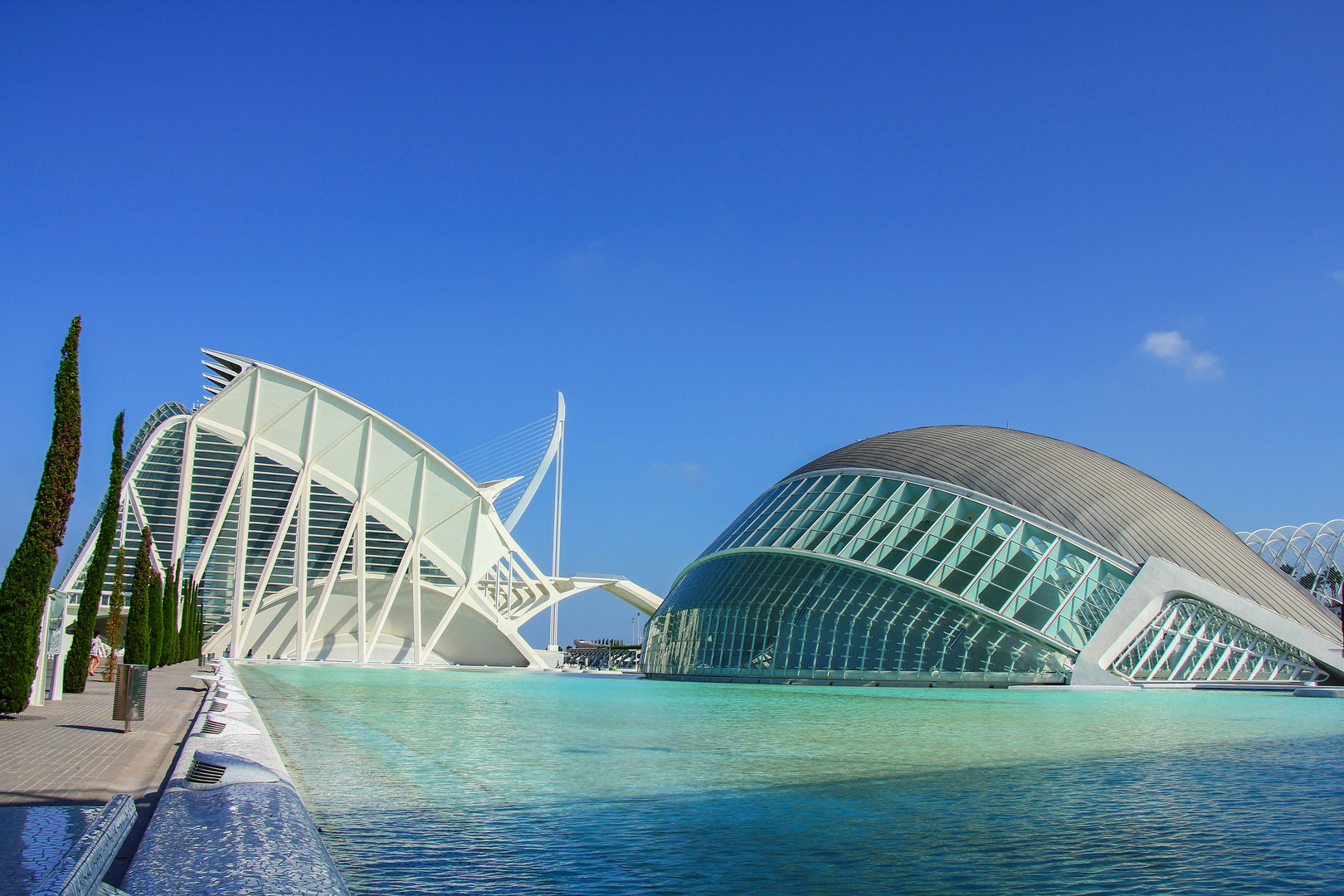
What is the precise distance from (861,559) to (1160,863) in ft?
98.8

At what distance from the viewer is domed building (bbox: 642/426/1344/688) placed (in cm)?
3195

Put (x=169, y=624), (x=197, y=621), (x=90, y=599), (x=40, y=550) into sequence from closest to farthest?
(x=40, y=550) < (x=90, y=599) < (x=169, y=624) < (x=197, y=621)

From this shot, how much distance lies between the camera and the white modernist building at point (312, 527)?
5881cm

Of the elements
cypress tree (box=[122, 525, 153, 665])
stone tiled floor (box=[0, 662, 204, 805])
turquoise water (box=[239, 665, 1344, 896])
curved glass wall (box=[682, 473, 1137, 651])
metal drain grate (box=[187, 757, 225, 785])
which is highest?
curved glass wall (box=[682, 473, 1137, 651])

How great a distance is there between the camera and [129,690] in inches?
506

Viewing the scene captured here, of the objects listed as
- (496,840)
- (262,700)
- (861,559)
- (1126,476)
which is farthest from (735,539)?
(496,840)

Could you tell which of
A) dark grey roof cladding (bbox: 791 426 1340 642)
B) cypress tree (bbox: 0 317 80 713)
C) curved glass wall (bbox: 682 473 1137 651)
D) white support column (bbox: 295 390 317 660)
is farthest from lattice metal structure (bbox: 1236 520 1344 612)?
cypress tree (bbox: 0 317 80 713)

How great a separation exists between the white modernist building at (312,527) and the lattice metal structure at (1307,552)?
52.9m

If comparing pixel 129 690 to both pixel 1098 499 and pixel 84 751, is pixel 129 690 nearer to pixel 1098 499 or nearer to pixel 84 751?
pixel 84 751

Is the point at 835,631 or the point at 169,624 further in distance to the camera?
the point at 169,624

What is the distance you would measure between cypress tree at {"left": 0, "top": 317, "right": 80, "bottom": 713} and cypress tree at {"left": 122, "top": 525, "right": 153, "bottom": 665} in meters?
14.1

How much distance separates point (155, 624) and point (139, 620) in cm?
426

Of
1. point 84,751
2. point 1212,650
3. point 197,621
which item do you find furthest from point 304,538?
point 84,751

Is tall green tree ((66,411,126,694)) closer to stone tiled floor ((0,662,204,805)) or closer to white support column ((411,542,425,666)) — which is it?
stone tiled floor ((0,662,204,805))
